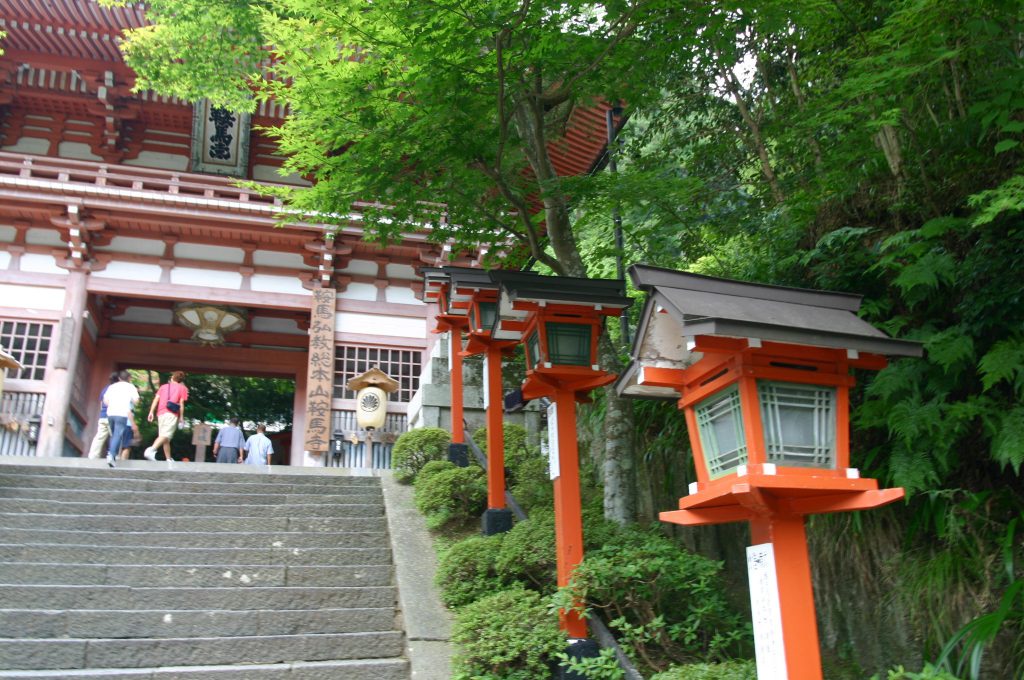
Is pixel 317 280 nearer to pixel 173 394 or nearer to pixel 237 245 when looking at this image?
pixel 237 245

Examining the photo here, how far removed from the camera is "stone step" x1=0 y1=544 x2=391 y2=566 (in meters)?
6.84

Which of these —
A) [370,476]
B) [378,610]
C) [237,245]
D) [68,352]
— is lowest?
[378,610]

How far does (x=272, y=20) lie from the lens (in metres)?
7.36

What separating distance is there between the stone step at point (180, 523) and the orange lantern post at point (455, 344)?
1582mm

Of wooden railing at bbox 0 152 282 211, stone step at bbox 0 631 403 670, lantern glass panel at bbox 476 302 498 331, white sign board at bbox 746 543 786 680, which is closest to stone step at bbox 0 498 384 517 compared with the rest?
lantern glass panel at bbox 476 302 498 331

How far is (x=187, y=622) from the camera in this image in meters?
5.96

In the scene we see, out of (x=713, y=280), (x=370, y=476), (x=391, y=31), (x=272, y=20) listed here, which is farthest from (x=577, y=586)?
(x=272, y=20)

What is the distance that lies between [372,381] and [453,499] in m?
5.61

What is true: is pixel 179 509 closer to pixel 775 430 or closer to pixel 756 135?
pixel 775 430

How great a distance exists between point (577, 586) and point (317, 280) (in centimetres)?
1082

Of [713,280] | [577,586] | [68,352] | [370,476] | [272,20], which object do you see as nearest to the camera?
[713,280]

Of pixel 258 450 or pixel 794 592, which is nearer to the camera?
pixel 794 592

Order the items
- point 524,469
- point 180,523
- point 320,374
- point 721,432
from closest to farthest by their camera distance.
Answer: point 721,432 → point 180,523 → point 524,469 → point 320,374

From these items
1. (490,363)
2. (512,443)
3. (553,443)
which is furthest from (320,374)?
(553,443)
